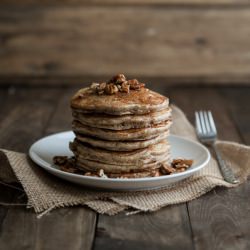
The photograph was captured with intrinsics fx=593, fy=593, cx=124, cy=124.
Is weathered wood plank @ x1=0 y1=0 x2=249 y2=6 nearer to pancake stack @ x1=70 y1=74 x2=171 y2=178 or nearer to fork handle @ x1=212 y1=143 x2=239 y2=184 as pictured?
fork handle @ x1=212 y1=143 x2=239 y2=184

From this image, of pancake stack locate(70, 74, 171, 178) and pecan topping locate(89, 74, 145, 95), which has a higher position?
pecan topping locate(89, 74, 145, 95)

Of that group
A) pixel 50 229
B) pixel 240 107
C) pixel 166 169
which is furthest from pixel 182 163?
pixel 240 107

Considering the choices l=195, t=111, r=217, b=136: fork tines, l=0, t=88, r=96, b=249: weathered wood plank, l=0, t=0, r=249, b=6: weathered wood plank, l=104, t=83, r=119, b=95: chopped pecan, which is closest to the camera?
l=0, t=88, r=96, b=249: weathered wood plank

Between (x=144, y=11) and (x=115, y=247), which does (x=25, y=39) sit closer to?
(x=144, y=11)

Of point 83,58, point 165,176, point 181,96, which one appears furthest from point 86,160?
point 83,58

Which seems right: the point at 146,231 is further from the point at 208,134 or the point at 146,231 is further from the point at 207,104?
the point at 207,104

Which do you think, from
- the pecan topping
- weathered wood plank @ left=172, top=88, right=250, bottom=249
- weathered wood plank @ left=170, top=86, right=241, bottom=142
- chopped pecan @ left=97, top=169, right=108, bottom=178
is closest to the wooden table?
weathered wood plank @ left=172, top=88, right=250, bottom=249

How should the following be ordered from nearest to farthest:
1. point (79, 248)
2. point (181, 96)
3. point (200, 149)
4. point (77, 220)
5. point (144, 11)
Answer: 1. point (79, 248)
2. point (77, 220)
3. point (200, 149)
4. point (181, 96)
5. point (144, 11)
